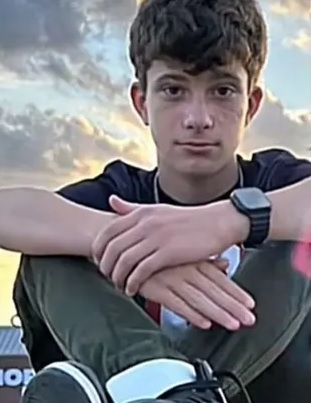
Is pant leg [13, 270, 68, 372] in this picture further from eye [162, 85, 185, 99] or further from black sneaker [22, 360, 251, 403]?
eye [162, 85, 185, 99]

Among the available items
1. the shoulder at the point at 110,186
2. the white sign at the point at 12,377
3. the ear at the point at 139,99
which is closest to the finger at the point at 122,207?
the shoulder at the point at 110,186

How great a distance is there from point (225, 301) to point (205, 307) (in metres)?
0.02

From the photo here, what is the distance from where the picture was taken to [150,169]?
116 cm

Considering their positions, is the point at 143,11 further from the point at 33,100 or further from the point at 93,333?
the point at 33,100

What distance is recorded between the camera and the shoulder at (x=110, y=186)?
1.04m

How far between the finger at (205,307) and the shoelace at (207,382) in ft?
0.14

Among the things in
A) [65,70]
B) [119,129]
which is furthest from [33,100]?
[119,129]

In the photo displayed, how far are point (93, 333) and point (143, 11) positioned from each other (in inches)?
15.9

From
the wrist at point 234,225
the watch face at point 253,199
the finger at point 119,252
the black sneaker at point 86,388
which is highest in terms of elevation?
the watch face at point 253,199

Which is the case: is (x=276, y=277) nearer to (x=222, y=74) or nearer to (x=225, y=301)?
(x=225, y=301)

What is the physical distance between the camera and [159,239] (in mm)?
875

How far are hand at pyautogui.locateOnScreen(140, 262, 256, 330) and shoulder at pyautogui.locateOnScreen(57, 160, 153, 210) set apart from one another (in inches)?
7.0

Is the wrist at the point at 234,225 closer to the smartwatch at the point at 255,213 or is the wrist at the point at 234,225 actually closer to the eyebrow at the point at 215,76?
the smartwatch at the point at 255,213

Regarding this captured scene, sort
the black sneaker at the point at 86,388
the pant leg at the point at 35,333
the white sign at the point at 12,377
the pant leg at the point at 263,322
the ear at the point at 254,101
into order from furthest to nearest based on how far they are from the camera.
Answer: the white sign at the point at 12,377 < the ear at the point at 254,101 < the pant leg at the point at 35,333 < the pant leg at the point at 263,322 < the black sneaker at the point at 86,388
